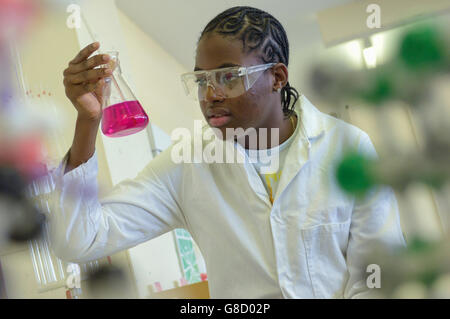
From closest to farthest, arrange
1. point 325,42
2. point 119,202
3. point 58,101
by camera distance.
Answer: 1. point 325,42
2. point 119,202
3. point 58,101

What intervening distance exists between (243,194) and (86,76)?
334mm

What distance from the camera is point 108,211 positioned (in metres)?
0.82

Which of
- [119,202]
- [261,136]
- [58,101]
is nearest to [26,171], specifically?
[119,202]

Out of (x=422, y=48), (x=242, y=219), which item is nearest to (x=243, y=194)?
(x=242, y=219)

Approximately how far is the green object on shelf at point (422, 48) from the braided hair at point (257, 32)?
0.24 meters

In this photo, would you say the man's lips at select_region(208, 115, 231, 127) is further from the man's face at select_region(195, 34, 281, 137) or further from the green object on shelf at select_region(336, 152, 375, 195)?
the green object on shelf at select_region(336, 152, 375, 195)

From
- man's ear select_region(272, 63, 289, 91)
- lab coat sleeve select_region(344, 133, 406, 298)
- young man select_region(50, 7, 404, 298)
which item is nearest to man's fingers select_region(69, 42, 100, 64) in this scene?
young man select_region(50, 7, 404, 298)

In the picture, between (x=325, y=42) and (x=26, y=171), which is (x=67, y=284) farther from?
(x=325, y=42)

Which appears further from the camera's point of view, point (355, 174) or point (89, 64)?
point (89, 64)

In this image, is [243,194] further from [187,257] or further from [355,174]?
[187,257]

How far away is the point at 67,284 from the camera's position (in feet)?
3.34

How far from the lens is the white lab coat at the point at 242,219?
2.30 feet

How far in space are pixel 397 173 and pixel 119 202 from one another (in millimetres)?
526
